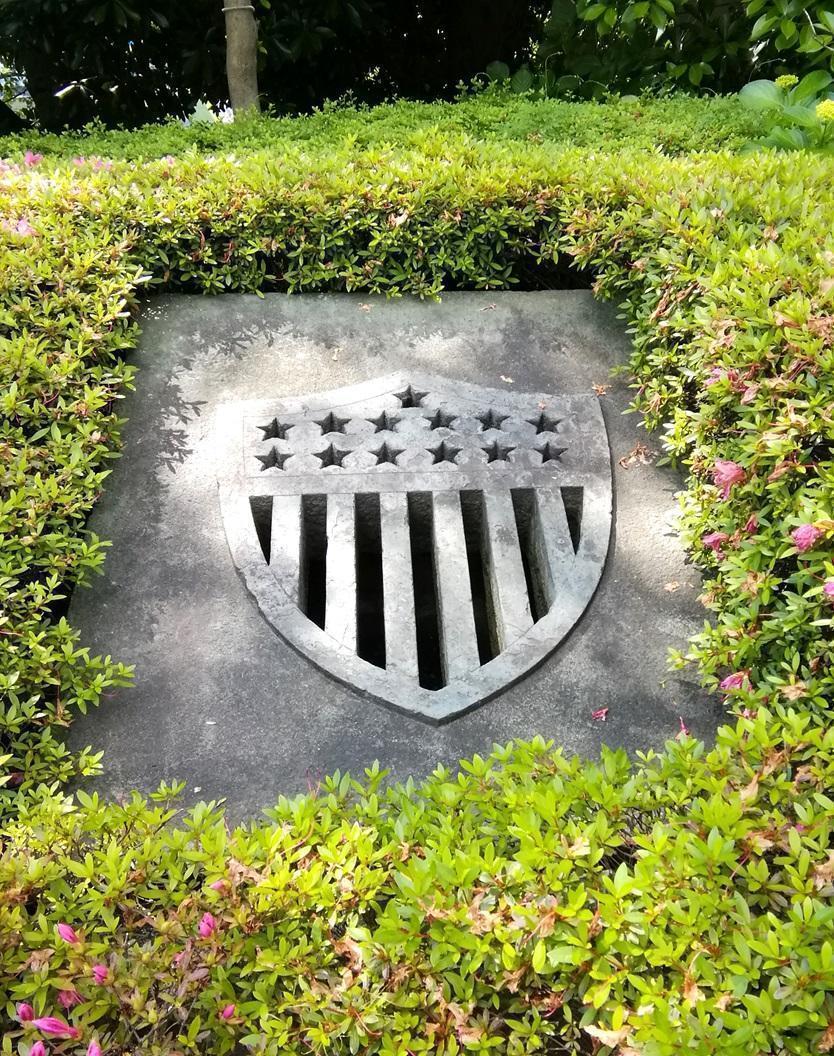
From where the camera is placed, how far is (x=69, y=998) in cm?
137

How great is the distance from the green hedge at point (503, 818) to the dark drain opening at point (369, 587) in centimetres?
88

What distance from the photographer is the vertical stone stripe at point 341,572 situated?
7.86ft

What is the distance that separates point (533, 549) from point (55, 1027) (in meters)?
1.92

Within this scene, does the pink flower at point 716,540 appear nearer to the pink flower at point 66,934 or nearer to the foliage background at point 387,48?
the pink flower at point 66,934

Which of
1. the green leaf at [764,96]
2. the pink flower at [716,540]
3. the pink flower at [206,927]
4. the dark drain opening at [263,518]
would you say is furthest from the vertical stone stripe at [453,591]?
the green leaf at [764,96]

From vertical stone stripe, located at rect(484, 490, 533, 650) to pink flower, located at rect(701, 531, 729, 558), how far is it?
55cm

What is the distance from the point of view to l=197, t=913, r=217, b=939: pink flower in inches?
56.4

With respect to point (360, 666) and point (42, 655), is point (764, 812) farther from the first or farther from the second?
point (42, 655)

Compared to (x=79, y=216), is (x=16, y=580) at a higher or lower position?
lower

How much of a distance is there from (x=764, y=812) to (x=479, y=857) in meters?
0.54

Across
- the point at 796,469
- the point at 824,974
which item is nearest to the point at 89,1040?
the point at 824,974

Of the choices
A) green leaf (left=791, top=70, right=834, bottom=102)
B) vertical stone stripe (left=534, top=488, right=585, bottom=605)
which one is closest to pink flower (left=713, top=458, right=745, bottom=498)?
vertical stone stripe (left=534, top=488, right=585, bottom=605)

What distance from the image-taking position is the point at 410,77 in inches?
331

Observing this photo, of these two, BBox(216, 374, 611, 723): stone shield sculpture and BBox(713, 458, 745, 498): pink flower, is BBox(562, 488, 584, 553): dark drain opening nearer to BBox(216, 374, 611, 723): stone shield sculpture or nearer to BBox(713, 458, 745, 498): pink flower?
BBox(216, 374, 611, 723): stone shield sculpture
